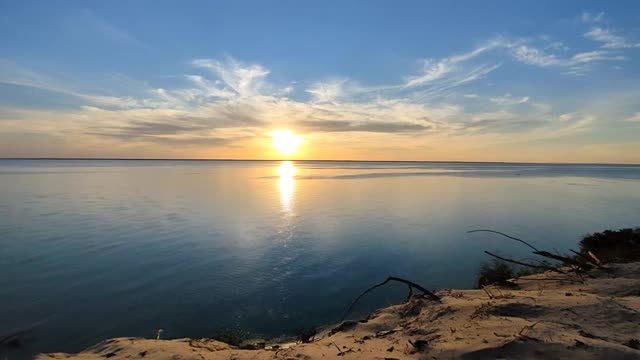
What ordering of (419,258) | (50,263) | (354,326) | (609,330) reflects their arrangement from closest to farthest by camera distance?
(609,330)
(354,326)
(50,263)
(419,258)

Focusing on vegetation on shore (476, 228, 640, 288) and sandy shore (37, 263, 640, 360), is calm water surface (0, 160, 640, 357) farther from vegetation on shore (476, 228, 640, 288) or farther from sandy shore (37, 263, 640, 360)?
sandy shore (37, 263, 640, 360)

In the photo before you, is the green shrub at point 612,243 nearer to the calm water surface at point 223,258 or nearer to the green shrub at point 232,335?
the calm water surface at point 223,258

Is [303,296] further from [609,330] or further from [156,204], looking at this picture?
[156,204]

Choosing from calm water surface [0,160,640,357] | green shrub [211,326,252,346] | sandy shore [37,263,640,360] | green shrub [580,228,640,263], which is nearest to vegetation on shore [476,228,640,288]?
green shrub [580,228,640,263]

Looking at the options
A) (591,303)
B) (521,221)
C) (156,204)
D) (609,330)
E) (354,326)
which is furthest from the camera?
(156,204)

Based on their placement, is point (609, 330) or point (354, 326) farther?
point (354, 326)

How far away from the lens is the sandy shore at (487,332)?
216 inches

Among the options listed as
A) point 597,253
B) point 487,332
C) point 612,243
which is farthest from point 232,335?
point 612,243

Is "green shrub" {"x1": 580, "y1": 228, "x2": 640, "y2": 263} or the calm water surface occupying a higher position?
"green shrub" {"x1": 580, "y1": 228, "x2": 640, "y2": 263}

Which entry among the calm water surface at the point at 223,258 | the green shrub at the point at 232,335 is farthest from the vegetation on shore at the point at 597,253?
the green shrub at the point at 232,335

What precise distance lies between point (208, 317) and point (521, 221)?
26097 mm

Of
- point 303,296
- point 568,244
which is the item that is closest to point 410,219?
point 568,244

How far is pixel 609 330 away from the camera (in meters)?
5.97

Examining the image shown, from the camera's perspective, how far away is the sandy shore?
549 centimetres
